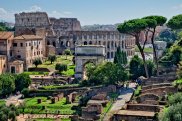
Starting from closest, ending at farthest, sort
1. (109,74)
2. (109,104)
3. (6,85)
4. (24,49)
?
(109,104) < (109,74) < (6,85) < (24,49)

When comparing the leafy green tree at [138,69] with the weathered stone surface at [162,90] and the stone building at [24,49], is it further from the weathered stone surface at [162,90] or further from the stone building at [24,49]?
the stone building at [24,49]

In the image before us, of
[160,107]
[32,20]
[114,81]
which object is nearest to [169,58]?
[114,81]

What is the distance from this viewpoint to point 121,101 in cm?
3962

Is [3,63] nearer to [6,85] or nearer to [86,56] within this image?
[6,85]

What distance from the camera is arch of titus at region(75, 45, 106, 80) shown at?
187 ft

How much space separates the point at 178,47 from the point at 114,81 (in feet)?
31.1

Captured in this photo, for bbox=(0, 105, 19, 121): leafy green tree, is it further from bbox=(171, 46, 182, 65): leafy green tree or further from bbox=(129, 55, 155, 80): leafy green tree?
bbox=(171, 46, 182, 65): leafy green tree

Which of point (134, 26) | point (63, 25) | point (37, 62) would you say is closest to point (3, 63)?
Answer: point (37, 62)

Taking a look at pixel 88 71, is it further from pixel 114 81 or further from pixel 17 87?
pixel 17 87

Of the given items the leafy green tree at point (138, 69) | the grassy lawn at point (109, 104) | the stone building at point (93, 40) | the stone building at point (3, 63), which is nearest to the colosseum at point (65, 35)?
the stone building at point (93, 40)

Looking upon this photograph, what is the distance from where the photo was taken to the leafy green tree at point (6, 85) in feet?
165

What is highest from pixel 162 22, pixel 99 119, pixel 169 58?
pixel 162 22

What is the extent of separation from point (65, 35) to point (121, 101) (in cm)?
5210

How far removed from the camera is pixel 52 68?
213ft
